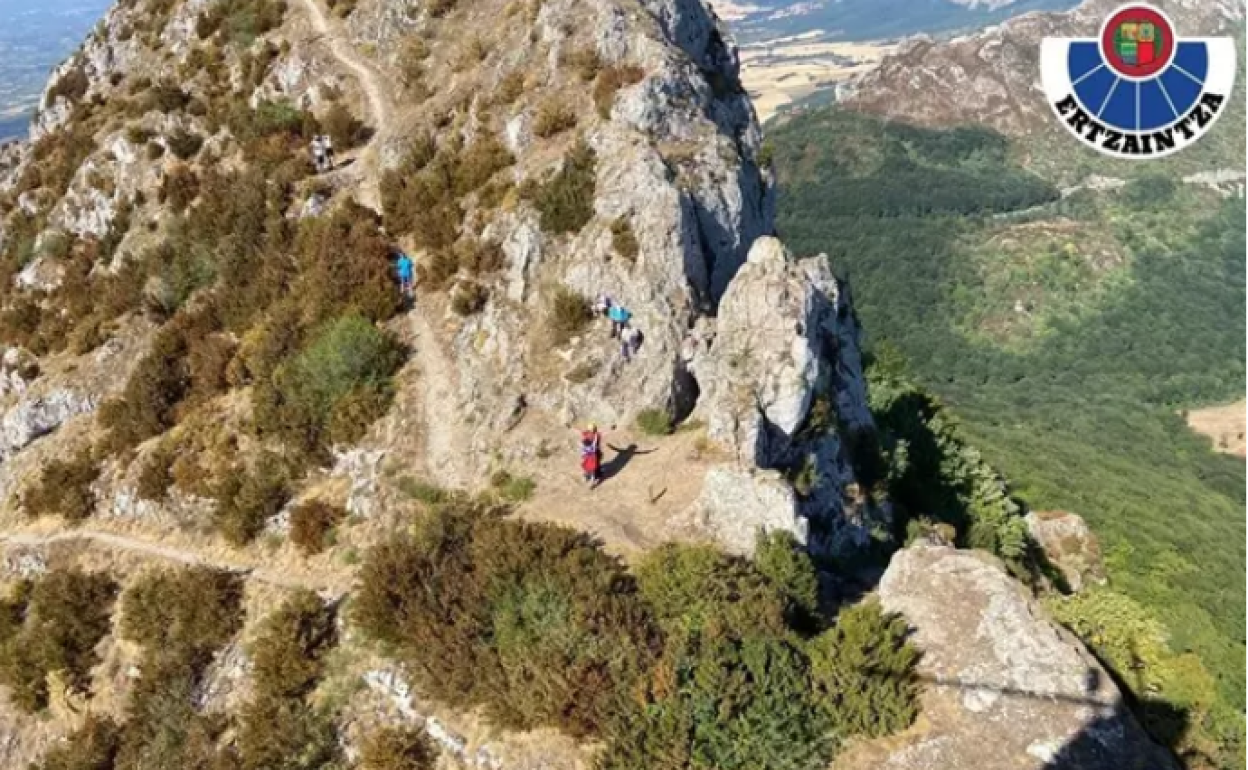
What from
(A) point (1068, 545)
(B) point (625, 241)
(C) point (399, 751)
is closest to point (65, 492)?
(C) point (399, 751)

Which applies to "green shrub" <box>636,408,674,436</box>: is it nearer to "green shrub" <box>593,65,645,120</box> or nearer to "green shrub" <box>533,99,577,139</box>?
"green shrub" <box>593,65,645,120</box>

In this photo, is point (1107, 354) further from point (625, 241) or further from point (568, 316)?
point (568, 316)

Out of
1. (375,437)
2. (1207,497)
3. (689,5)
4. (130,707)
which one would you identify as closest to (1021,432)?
(1207,497)

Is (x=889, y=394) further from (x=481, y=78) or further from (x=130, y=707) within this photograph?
(x=130, y=707)

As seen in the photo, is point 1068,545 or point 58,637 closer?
point 58,637

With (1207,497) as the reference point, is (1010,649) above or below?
above

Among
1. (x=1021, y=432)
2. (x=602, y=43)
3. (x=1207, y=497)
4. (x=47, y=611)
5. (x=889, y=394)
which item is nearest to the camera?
(x=47, y=611)

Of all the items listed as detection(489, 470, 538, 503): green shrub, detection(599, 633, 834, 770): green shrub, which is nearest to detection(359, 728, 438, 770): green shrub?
detection(599, 633, 834, 770): green shrub
